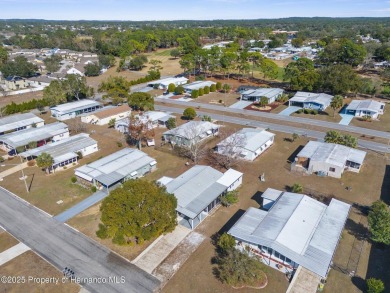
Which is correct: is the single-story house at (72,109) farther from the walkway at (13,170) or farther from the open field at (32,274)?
the open field at (32,274)

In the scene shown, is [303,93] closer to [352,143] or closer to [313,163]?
[352,143]

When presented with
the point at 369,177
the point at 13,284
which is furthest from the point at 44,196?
the point at 369,177

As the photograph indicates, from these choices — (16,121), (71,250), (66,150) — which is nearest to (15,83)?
(16,121)

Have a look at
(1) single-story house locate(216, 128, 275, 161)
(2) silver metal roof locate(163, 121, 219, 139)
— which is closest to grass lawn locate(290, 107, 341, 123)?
(1) single-story house locate(216, 128, 275, 161)

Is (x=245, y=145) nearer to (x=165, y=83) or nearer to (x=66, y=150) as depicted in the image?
(x=66, y=150)

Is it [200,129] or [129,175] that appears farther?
[200,129]

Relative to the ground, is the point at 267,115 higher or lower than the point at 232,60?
lower
